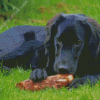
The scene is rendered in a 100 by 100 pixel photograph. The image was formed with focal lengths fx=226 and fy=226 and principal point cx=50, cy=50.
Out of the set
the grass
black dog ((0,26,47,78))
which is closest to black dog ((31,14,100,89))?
the grass

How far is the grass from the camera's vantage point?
2.89 meters

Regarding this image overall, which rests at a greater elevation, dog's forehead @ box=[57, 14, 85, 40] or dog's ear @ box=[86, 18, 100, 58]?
dog's forehead @ box=[57, 14, 85, 40]

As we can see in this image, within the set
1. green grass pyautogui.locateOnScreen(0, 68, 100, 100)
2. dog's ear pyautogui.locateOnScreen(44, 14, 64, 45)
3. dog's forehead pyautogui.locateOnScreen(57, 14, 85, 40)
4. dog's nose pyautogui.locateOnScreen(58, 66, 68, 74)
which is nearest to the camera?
green grass pyautogui.locateOnScreen(0, 68, 100, 100)

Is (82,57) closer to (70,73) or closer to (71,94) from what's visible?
(70,73)

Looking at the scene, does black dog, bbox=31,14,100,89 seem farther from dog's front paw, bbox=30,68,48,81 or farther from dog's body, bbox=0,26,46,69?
dog's body, bbox=0,26,46,69

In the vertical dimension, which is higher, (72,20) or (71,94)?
(72,20)

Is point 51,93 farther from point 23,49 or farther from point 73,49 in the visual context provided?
point 23,49

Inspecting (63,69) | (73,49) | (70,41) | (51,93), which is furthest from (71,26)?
(51,93)

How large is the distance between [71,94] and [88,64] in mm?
847

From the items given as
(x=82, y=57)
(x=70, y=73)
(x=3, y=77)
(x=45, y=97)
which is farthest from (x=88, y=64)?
(x=3, y=77)

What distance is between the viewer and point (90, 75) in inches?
140

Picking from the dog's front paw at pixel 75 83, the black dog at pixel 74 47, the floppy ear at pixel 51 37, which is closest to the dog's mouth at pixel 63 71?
the black dog at pixel 74 47

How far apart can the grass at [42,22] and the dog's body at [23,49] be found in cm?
23

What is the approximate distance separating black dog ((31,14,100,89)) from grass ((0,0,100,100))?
0.35m
